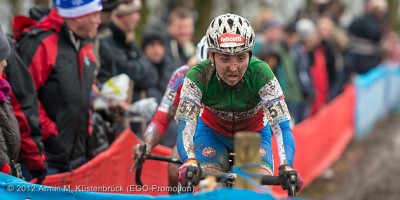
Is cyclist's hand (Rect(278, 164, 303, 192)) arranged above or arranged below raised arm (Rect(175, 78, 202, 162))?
below

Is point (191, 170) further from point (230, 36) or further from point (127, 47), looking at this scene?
point (127, 47)

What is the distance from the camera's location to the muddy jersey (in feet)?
22.3

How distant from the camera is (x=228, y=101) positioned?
703cm

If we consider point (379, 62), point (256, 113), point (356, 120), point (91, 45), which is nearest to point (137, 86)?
point (91, 45)

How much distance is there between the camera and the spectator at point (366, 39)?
2012 cm

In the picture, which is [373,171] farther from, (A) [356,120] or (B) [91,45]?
(B) [91,45]

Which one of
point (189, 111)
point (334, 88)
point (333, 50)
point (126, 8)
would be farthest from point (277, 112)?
point (334, 88)

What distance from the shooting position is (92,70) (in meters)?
8.70

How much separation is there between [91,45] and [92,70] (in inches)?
15.7

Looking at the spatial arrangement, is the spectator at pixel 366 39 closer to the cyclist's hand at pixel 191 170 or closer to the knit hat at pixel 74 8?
the knit hat at pixel 74 8

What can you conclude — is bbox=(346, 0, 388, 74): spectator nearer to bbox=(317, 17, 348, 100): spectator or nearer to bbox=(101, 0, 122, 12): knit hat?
bbox=(317, 17, 348, 100): spectator

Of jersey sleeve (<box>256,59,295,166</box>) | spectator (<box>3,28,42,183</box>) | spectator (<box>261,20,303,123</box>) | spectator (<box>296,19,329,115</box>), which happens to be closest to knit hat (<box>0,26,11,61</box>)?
spectator (<box>3,28,42,183</box>)

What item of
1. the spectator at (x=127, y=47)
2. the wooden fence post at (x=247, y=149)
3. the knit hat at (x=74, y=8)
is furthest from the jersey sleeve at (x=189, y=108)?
the spectator at (x=127, y=47)

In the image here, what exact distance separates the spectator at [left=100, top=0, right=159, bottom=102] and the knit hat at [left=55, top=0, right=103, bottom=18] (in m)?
1.48
